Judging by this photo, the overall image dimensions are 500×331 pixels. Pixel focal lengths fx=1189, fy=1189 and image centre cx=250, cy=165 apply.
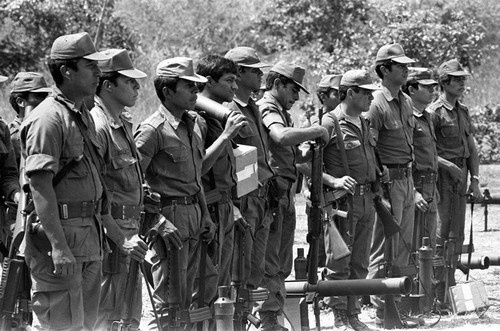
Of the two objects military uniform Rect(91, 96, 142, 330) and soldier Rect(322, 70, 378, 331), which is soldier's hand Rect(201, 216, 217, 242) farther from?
soldier Rect(322, 70, 378, 331)

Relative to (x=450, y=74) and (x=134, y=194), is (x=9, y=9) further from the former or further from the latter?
(x=134, y=194)

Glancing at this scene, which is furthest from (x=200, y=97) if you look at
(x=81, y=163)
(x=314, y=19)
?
(x=314, y=19)

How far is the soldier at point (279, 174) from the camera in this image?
347 inches

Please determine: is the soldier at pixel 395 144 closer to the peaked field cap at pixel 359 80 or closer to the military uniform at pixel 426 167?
the military uniform at pixel 426 167

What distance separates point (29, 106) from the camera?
8.84 meters

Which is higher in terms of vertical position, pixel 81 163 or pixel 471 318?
pixel 81 163

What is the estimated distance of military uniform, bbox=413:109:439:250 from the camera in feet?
34.8

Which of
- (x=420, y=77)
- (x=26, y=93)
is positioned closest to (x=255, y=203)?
(x=26, y=93)

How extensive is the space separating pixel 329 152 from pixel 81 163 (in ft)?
11.4

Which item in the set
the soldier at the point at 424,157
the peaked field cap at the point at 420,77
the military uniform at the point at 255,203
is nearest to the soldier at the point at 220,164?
the military uniform at the point at 255,203

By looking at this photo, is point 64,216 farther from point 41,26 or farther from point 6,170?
point 41,26

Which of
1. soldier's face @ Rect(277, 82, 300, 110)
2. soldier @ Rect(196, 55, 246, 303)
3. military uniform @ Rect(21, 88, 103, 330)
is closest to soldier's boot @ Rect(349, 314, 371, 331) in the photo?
soldier @ Rect(196, 55, 246, 303)

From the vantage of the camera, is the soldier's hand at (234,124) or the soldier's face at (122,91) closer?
the soldier's face at (122,91)

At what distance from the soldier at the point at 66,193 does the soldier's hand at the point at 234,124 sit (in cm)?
131
